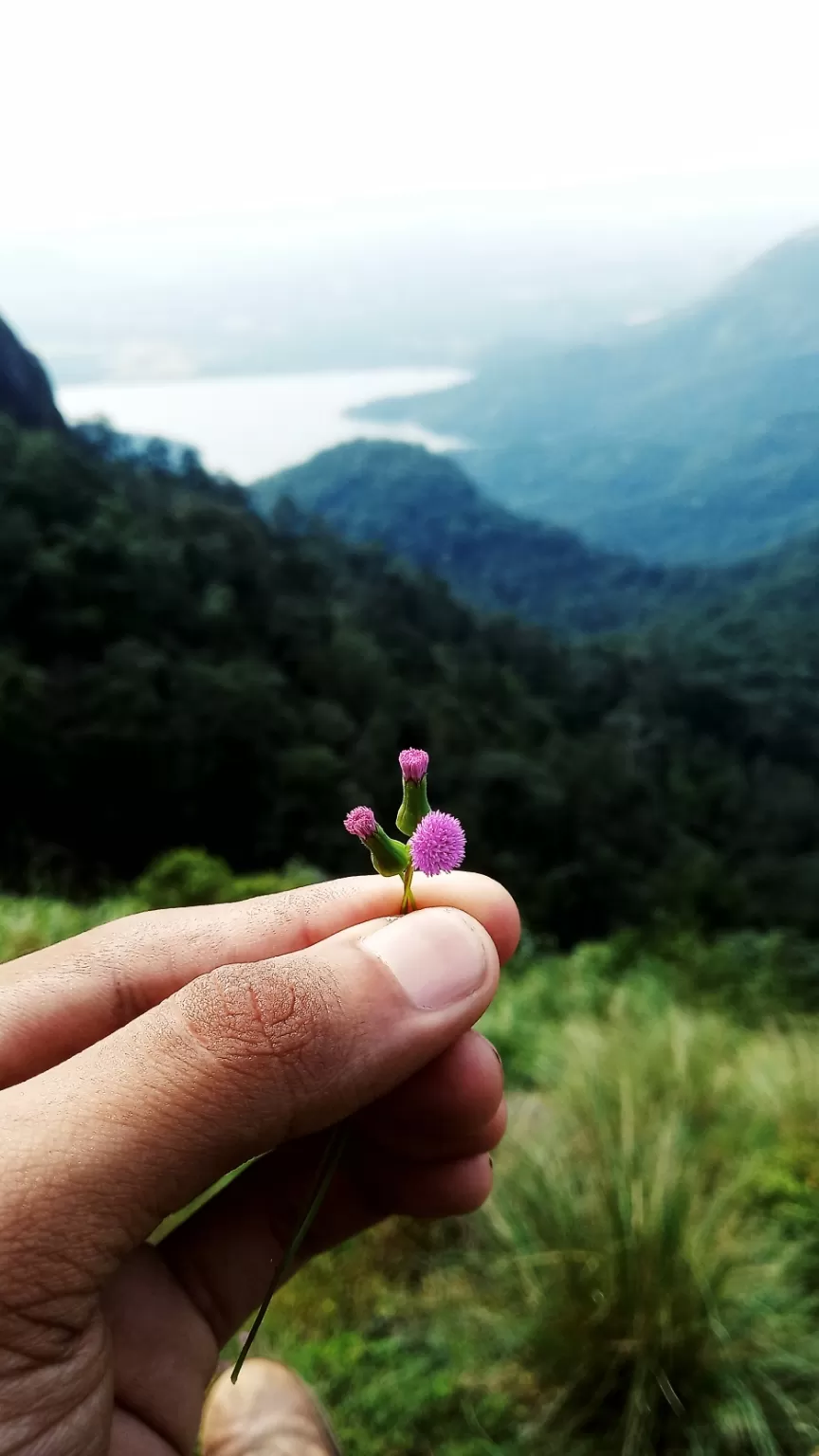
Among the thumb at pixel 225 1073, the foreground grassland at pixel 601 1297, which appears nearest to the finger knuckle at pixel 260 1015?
the thumb at pixel 225 1073

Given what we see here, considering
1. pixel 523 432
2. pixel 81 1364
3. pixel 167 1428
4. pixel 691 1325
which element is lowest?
pixel 523 432

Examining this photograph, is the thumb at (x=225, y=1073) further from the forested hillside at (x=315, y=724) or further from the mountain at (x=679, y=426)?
the mountain at (x=679, y=426)

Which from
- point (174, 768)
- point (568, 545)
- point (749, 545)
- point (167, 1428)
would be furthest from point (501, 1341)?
point (749, 545)

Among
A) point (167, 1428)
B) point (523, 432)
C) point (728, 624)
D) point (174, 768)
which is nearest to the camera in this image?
point (167, 1428)

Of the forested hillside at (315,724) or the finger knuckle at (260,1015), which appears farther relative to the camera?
the forested hillside at (315,724)

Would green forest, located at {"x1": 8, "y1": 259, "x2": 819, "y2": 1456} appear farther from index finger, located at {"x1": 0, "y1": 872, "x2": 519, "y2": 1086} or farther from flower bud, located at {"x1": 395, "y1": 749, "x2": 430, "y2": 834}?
flower bud, located at {"x1": 395, "y1": 749, "x2": 430, "y2": 834}

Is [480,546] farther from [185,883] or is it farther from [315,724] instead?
[185,883]

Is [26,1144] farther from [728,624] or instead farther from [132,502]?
[728,624]
